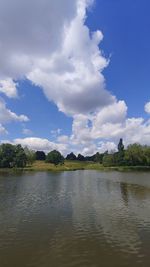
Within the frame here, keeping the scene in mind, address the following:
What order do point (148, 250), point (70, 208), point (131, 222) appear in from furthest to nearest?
point (70, 208)
point (131, 222)
point (148, 250)

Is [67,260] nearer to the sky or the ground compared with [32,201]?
nearer to the ground

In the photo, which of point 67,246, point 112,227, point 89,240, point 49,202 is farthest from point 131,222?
point 49,202

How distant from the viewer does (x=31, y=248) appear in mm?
23859

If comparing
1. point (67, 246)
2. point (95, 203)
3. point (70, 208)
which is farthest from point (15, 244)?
point (95, 203)

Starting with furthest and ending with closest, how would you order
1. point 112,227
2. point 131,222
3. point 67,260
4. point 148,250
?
point 131,222, point 112,227, point 148,250, point 67,260

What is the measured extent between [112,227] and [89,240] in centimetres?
515

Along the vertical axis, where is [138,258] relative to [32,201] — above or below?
below

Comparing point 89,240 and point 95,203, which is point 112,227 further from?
point 95,203

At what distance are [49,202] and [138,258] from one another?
28827 mm

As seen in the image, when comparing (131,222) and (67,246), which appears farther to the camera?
(131,222)

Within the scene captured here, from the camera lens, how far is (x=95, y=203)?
46844mm

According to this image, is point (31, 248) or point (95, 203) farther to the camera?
point (95, 203)

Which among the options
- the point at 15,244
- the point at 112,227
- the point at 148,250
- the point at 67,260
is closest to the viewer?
the point at 67,260

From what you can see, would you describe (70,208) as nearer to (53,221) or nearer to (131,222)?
(53,221)
